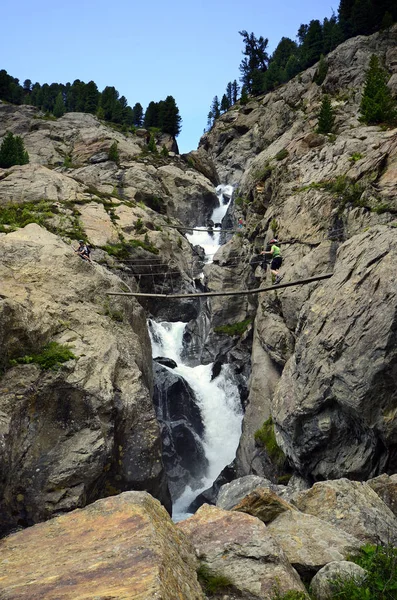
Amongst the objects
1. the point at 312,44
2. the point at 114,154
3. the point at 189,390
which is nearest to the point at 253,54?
the point at 312,44

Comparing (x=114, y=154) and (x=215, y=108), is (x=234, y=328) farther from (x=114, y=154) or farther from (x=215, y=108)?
(x=215, y=108)

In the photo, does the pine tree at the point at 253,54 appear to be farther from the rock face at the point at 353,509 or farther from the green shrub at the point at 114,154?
the rock face at the point at 353,509

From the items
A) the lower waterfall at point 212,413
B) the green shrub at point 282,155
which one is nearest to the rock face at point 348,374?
the lower waterfall at point 212,413

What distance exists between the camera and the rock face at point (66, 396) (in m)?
11.9

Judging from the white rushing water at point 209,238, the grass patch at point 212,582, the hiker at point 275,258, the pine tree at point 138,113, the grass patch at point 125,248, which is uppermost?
the pine tree at point 138,113

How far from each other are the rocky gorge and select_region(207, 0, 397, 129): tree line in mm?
33208

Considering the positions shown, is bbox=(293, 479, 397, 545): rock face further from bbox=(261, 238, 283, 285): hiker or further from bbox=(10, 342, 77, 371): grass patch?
bbox=(261, 238, 283, 285): hiker

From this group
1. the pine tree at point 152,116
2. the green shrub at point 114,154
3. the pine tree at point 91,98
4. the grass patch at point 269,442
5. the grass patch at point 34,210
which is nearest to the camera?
the grass patch at point 269,442

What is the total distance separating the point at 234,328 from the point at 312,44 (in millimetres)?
64451

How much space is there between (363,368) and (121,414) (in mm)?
8016

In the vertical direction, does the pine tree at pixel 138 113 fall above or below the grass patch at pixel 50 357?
above

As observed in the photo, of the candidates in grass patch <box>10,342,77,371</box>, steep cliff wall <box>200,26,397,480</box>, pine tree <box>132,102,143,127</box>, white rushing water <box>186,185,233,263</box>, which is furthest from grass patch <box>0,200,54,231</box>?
pine tree <box>132,102,143,127</box>

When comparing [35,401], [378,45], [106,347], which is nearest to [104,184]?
[106,347]

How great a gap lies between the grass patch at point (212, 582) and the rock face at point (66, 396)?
6550 mm
